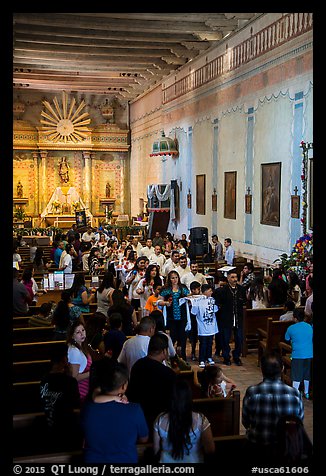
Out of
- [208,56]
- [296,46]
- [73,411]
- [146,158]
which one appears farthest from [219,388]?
[146,158]

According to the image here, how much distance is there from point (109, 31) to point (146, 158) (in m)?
12.4

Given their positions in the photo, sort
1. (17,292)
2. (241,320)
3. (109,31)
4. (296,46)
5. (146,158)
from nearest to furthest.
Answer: (17,292) < (241,320) < (296,46) < (109,31) < (146,158)

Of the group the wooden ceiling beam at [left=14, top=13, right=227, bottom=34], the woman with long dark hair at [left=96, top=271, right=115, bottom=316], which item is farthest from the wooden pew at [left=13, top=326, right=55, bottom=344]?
the wooden ceiling beam at [left=14, top=13, right=227, bottom=34]

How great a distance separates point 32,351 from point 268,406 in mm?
4443

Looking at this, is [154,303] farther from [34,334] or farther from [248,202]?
[248,202]

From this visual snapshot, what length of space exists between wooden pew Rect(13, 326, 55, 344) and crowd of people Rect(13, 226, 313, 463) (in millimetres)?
329

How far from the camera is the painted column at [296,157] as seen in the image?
15.3 metres

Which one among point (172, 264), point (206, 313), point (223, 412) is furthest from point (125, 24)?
point (223, 412)

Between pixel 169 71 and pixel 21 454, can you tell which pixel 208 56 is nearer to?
pixel 169 71

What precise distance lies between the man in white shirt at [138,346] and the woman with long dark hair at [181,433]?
2.21 meters

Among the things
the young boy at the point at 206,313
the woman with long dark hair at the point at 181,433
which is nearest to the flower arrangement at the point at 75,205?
the young boy at the point at 206,313

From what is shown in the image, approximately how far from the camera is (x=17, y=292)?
34.6 ft

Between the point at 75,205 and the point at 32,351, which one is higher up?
the point at 75,205

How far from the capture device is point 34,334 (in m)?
9.23
